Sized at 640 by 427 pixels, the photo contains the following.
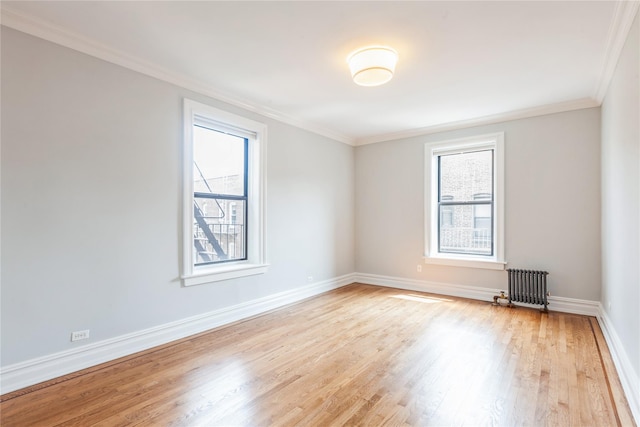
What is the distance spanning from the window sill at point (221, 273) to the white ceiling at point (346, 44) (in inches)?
79.4

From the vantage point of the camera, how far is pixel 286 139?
469 centimetres

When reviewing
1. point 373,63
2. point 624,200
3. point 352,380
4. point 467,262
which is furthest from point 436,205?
point 352,380

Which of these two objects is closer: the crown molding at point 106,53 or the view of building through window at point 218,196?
the crown molding at point 106,53

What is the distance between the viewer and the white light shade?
9.00 ft

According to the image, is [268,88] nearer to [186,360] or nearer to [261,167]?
[261,167]

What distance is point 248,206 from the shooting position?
4.24 metres

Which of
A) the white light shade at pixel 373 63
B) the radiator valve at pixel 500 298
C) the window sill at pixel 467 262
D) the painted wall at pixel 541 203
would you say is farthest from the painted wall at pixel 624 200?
the white light shade at pixel 373 63

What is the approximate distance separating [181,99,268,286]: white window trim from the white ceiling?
253mm

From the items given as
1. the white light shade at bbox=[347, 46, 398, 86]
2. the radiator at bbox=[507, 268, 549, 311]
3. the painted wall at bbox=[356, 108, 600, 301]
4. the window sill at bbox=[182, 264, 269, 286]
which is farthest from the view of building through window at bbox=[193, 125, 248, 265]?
the radiator at bbox=[507, 268, 549, 311]

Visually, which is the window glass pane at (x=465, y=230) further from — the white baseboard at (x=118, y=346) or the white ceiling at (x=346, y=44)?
the white baseboard at (x=118, y=346)

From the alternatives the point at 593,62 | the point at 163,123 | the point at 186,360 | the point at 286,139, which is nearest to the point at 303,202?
the point at 286,139

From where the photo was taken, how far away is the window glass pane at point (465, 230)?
4918 mm

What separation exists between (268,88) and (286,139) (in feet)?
3.58

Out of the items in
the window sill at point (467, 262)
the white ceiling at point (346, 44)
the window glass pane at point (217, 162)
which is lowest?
the window sill at point (467, 262)
